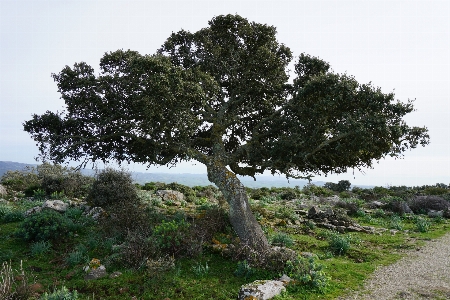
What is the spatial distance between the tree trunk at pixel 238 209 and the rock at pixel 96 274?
17.8ft

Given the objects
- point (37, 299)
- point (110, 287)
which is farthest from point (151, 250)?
point (37, 299)

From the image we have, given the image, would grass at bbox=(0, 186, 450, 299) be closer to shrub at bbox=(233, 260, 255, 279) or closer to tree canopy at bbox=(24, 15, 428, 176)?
shrub at bbox=(233, 260, 255, 279)

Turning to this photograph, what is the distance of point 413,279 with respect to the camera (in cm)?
1112

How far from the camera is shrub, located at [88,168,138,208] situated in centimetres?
1812

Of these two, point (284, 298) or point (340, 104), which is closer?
point (284, 298)

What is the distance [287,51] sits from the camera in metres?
18.1

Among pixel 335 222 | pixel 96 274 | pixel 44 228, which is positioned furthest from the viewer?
pixel 335 222

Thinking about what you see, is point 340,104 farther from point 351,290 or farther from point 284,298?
point 284,298

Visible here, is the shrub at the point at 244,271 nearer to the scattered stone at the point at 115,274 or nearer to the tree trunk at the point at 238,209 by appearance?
the tree trunk at the point at 238,209

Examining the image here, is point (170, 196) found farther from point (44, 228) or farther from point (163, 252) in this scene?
point (163, 252)

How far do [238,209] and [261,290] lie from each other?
5499 mm

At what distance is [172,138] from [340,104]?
26.9 feet

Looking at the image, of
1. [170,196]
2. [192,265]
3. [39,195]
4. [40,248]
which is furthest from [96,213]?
[39,195]

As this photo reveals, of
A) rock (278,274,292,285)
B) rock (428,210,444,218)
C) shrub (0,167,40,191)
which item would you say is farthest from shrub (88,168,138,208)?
rock (428,210,444,218)
